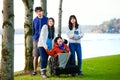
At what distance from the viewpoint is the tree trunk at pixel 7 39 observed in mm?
12719

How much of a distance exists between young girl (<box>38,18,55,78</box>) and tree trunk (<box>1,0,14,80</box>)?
160cm

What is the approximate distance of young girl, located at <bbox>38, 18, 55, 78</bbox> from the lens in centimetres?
1417

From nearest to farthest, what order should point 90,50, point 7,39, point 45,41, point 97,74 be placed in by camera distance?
point 7,39 → point 45,41 → point 97,74 → point 90,50

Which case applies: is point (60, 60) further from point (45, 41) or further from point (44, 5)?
point (44, 5)

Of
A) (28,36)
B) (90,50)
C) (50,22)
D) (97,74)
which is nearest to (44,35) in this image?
(50,22)

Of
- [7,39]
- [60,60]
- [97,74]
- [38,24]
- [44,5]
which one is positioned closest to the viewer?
[7,39]

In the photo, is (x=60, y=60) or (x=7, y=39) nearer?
(x=7, y=39)

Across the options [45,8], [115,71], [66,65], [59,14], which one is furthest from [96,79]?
[59,14]

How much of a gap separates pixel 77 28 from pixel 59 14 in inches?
296

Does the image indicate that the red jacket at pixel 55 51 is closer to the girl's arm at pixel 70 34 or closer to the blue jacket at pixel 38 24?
the girl's arm at pixel 70 34

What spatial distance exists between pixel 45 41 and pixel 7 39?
1848 millimetres

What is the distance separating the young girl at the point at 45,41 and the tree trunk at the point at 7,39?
1.60 m

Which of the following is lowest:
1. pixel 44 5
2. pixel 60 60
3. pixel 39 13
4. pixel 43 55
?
pixel 60 60

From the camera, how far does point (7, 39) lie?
12.7 meters
